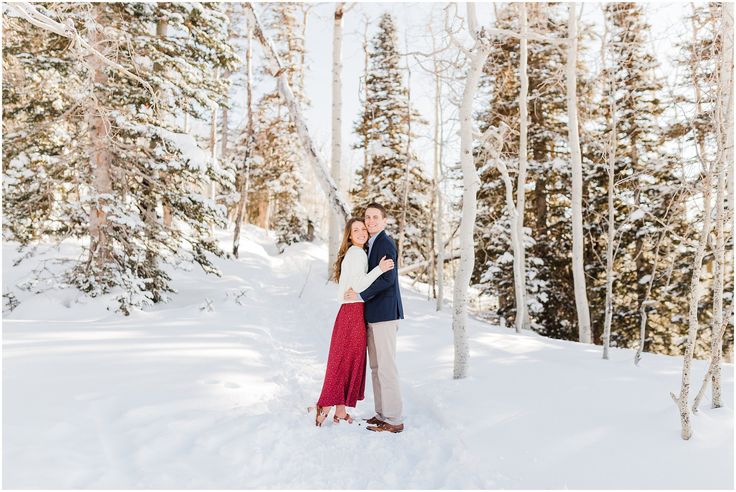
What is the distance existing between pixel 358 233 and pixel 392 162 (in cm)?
1474

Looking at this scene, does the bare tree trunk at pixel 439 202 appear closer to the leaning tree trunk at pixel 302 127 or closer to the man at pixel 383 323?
the leaning tree trunk at pixel 302 127

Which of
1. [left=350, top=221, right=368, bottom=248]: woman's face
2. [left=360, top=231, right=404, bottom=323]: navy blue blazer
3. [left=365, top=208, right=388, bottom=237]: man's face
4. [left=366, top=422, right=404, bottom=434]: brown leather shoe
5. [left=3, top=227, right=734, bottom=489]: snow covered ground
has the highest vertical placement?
[left=365, top=208, right=388, bottom=237]: man's face

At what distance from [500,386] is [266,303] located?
7463mm

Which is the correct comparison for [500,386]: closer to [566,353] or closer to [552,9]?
[566,353]

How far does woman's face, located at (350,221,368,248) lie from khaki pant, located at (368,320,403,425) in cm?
84

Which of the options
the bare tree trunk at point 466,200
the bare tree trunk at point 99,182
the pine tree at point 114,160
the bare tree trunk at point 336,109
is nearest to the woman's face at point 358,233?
the bare tree trunk at point 466,200

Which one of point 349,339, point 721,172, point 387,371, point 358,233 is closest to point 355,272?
point 358,233

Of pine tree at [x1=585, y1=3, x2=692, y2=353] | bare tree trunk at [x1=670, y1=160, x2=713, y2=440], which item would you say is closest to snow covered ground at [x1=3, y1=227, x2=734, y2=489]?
bare tree trunk at [x1=670, y1=160, x2=713, y2=440]

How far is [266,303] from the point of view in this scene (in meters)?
10.7

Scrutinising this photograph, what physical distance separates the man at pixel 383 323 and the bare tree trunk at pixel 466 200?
1163mm

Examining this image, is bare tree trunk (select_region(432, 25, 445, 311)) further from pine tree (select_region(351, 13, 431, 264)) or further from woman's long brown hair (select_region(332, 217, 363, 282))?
woman's long brown hair (select_region(332, 217, 363, 282))

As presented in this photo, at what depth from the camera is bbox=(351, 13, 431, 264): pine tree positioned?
17969mm

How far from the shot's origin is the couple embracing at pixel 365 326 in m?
3.96

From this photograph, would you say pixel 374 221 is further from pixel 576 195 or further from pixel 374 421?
pixel 576 195
